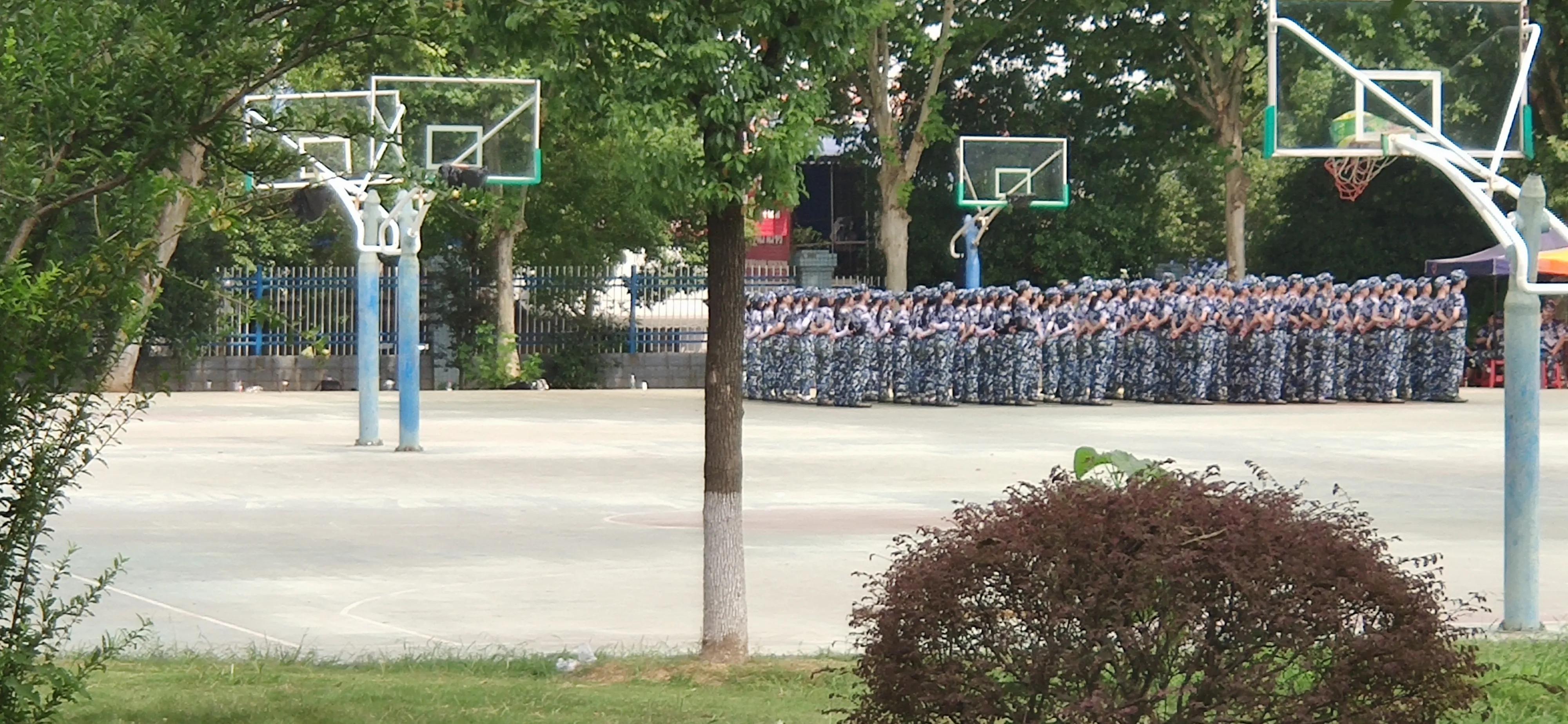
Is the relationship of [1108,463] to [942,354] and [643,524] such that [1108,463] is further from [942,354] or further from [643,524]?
[942,354]

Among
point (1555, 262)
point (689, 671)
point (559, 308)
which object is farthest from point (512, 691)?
point (559, 308)

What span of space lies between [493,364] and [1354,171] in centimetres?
1402

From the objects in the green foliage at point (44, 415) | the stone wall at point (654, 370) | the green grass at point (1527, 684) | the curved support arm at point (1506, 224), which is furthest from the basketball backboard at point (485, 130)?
the green foliage at point (44, 415)

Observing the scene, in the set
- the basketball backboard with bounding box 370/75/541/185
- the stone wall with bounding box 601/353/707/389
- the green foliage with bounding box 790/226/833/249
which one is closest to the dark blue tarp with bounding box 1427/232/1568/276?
the stone wall with bounding box 601/353/707/389

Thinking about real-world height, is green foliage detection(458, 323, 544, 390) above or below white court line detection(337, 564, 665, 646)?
above

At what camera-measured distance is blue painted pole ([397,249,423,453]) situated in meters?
19.5

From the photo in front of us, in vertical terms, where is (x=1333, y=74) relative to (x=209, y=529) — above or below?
above

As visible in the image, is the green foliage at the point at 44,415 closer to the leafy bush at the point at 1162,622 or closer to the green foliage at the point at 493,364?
the leafy bush at the point at 1162,622

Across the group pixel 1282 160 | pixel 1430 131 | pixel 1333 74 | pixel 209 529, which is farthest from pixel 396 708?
pixel 1282 160

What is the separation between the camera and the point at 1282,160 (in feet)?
145

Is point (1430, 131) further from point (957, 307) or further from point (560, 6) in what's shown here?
point (957, 307)

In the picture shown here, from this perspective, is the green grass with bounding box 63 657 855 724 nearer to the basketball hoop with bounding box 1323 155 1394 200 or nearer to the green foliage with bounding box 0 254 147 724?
the green foliage with bounding box 0 254 147 724

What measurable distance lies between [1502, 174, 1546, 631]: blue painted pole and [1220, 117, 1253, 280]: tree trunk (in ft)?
89.6

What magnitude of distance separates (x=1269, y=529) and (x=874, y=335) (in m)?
24.2
